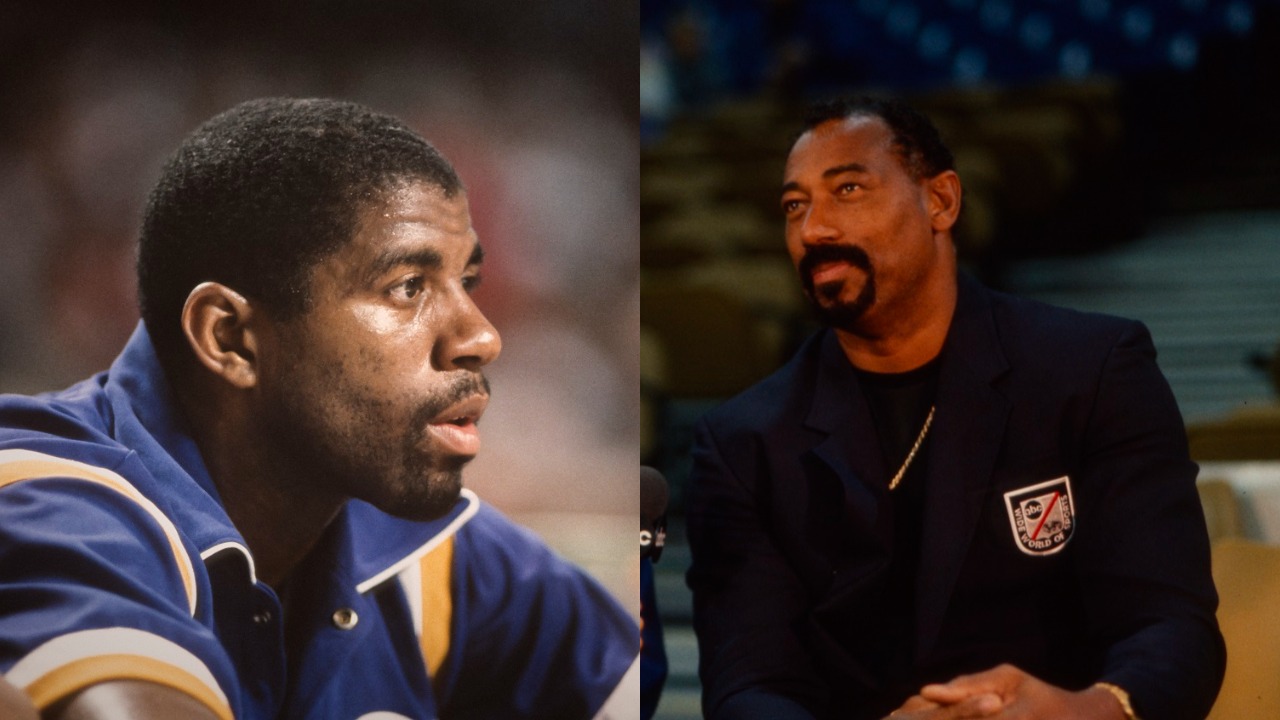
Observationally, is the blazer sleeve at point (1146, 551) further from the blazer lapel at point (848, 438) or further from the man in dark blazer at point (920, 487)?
the blazer lapel at point (848, 438)

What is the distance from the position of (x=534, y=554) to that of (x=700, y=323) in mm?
2656

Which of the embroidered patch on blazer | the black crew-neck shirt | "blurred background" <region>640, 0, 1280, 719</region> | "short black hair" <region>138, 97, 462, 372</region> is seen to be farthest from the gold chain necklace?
"short black hair" <region>138, 97, 462, 372</region>

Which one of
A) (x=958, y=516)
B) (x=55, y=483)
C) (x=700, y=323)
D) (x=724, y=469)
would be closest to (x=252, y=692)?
(x=55, y=483)

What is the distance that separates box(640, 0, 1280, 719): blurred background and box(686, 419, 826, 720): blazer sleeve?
2.20ft

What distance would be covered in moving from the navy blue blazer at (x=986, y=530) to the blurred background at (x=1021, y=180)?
11.9 inches

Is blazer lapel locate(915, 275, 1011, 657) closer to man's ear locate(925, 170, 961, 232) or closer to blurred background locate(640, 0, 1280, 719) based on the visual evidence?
man's ear locate(925, 170, 961, 232)

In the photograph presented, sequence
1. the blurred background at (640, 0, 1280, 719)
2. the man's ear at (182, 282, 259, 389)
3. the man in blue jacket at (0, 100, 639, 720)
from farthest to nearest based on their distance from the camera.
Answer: the blurred background at (640, 0, 1280, 719) < the man's ear at (182, 282, 259, 389) < the man in blue jacket at (0, 100, 639, 720)

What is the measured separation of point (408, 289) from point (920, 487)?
82 cm

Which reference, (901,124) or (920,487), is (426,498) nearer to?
(920,487)

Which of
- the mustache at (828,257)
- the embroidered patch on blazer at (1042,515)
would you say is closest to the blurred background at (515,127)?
the mustache at (828,257)

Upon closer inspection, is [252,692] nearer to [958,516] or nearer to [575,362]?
[575,362]

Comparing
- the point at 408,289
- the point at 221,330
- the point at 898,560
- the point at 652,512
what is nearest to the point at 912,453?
the point at 898,560

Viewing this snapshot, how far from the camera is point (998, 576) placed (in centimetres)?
190

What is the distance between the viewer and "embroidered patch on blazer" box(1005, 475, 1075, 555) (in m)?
Answer: 1.89
